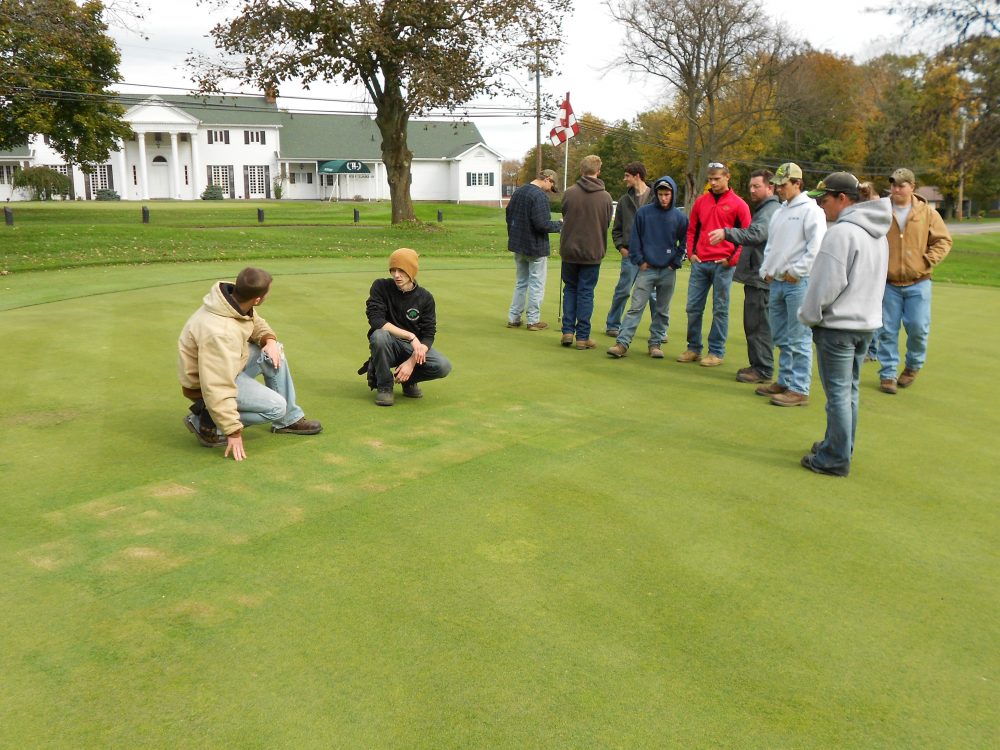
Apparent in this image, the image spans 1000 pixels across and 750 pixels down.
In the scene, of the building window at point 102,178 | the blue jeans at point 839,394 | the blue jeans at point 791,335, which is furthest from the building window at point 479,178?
the blue jeans at point 839,394

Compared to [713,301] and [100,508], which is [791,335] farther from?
[100,508]

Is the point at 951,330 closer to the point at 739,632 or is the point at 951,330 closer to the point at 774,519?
the point at 774,519

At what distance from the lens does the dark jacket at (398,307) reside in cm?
682

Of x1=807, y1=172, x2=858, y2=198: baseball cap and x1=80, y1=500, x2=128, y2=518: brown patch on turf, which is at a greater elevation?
x1=807, y1=172, x2=858, y2=198: baseball cap

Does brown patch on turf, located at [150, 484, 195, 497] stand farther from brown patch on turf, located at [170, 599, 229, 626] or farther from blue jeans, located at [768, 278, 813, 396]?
blue jeans, located at [768, 278, 813, 396]

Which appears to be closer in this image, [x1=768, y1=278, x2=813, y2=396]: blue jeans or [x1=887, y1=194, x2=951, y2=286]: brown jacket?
[x1=768, y1=278, x2=813, y2=396]: blue jeans

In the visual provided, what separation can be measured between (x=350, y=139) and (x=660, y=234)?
66252 mm

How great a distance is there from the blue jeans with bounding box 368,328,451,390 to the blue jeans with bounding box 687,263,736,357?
10.8ft

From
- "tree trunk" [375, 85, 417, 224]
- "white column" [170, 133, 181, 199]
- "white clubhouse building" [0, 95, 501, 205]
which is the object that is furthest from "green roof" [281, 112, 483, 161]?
"tree trunk" [375, 85, 417, 224]

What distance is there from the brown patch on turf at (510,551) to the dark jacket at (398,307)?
2911mm

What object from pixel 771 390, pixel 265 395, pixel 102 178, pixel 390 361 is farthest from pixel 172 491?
pixel 102 178

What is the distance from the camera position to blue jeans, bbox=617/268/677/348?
9352 millimetres

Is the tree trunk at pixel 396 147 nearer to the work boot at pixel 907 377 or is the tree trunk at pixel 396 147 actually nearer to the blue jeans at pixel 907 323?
the blue jeans at pixel 907 323

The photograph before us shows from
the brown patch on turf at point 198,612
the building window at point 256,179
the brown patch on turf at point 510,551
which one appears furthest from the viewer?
the building window at point 256,179
